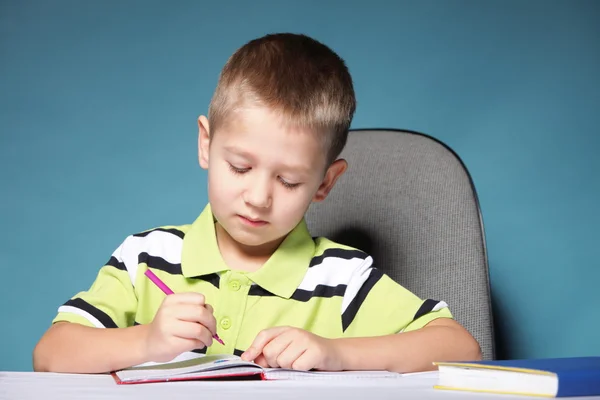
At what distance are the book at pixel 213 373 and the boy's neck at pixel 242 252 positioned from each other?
1.04 ft

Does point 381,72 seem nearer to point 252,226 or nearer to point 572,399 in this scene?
point 252,226

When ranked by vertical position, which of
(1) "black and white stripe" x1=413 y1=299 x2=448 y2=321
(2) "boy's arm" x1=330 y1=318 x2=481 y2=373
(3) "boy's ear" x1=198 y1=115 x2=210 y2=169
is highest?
(3) "boy's ear" x1=198 y1=115 x2=210 y2=169

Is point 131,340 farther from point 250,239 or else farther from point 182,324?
point 250,239

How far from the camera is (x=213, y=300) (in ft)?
3.86

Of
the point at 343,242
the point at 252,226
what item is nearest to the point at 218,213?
the point at 252,226

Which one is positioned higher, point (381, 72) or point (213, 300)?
point (381, 72)

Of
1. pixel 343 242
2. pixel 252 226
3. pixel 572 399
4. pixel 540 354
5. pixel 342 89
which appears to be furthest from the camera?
pixel 540 354

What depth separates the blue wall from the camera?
1953mm

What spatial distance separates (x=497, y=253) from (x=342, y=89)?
90 centimetres

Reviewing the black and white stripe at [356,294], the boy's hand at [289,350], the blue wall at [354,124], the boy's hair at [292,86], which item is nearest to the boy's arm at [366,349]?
the boy's hand at [289,350]

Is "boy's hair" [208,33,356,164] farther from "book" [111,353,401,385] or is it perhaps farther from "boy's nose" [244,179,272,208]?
"book" [111,353,401,385]

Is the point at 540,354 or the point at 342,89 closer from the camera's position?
the point at 342,89

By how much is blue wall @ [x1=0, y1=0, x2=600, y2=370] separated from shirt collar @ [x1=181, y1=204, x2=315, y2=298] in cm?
81

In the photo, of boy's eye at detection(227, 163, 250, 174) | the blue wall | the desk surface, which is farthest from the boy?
the blue wall
